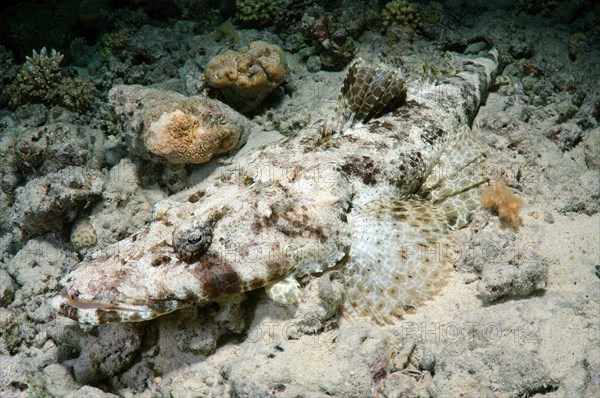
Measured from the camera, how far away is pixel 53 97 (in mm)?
7453

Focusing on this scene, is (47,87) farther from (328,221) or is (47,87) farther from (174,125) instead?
(328,221)

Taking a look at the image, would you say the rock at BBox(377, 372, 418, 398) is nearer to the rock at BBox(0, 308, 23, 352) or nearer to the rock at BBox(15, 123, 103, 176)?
the rock at BBox(0, 308, 23, 352)

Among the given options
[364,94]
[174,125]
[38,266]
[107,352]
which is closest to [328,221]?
[364,94]

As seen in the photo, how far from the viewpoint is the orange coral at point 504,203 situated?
16.5 ft

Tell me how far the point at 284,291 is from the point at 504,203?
9.12 feet

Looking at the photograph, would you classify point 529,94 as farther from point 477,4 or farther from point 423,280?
point 423,280

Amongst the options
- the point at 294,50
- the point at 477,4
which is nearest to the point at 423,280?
the point at 294,50

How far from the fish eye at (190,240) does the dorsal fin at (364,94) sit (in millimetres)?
2352

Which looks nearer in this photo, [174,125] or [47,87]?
[174,125]

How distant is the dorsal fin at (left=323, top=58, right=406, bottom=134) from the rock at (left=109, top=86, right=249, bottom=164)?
1424 millimetres

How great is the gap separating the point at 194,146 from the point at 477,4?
253 inches

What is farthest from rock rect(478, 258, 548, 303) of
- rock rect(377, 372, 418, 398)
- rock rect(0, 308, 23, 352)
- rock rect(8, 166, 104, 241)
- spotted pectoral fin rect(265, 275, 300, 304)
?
rock rect(0, 308, 23, 352)

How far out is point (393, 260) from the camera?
4.73 m

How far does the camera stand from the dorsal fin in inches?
227
